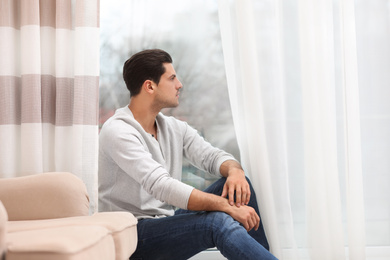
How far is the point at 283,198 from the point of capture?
2291mm

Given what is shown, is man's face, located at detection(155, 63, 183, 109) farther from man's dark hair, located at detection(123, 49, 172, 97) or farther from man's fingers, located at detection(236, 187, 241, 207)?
man's fingers, located at detection(236, 187, 241, 207)

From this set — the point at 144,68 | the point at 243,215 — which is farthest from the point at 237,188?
the point at 144,68

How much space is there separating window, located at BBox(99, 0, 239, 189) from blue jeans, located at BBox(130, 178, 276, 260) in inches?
29.9

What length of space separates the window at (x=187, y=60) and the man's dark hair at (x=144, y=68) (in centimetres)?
37

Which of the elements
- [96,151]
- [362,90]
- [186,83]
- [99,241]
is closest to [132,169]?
[96,151]

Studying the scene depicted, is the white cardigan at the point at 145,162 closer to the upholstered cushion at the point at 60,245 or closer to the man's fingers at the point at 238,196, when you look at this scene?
the man's fingers at the point at 238,196

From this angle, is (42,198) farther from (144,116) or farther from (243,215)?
(243,215)

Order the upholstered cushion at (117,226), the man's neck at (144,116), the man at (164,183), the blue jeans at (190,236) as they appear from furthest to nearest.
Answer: the man's neck at (144,116), the man at (164,183), the blue jeans at (190,236), the upholstered cushion at (117,226)

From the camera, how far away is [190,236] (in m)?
1.82

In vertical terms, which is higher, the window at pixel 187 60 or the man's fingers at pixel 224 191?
the window at pixel 187 60

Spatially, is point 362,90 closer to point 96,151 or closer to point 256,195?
point 256,195

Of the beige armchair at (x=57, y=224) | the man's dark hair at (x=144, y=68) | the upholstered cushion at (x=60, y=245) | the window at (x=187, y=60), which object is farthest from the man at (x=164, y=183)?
the upholstered cushion at (x=60, y=245)

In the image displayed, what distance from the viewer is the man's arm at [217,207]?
71.9 inches

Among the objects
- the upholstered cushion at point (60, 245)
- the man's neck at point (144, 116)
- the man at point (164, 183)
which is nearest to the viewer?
the upholstered cushion at point (60, 245)
